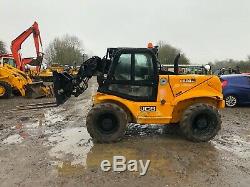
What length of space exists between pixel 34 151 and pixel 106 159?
1.63 meters

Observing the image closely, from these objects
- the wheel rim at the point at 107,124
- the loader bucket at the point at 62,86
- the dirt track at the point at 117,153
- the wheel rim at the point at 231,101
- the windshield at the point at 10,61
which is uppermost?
the windshield at the point at 10,61

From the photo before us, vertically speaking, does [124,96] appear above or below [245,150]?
above

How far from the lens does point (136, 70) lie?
8242 millimetres

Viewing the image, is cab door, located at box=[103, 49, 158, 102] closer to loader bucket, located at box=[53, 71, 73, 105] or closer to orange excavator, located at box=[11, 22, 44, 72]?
loader bucket, located at box=[53, 71, 73, 105]

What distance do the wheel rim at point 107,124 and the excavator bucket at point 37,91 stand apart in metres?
10.0

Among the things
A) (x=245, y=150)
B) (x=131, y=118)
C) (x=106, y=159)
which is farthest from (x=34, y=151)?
(x=245, y=150)

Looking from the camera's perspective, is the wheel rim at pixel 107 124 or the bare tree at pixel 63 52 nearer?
the wheel rim at pixel 107 124

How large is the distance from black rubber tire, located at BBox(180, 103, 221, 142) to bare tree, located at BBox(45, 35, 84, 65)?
49154 millimetres

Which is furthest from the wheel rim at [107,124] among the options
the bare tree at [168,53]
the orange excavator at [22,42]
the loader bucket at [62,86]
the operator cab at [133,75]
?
the bare tree at [168,53]

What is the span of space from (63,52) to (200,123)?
179ft

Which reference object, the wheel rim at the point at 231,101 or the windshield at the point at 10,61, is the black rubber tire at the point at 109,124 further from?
the windshield at the point at 10,61

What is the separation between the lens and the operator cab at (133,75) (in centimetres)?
823

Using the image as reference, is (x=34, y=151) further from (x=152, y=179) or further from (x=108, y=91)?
(x=152, y=179)

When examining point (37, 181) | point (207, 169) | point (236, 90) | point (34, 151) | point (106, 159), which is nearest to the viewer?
point (37, 181)
